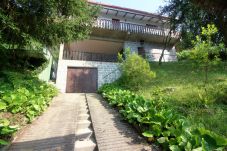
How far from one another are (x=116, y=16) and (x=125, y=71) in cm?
1018

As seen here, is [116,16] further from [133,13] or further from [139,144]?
[139,144]

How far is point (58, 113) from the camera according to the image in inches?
251

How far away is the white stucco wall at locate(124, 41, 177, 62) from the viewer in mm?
17719

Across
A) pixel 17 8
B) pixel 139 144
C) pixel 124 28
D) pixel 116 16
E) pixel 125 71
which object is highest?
pixel 116 16

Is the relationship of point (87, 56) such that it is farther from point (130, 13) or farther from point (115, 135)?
point (115, 135)

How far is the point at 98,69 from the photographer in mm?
14844

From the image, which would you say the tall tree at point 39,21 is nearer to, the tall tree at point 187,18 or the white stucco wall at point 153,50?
the white stucco wall at point 153,50

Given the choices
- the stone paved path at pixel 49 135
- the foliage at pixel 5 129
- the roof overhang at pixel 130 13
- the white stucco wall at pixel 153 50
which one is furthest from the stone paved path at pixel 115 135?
the roof overhang at pixel 130 13

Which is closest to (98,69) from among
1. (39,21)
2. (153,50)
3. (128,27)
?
(128,27)

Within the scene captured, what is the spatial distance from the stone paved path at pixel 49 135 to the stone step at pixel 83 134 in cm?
12

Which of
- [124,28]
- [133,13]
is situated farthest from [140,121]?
[133,13]

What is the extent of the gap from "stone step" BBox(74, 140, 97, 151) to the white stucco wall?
14244 mm

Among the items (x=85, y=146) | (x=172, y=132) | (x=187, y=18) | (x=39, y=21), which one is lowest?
(x=85, y=146)

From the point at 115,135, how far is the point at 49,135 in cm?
154
